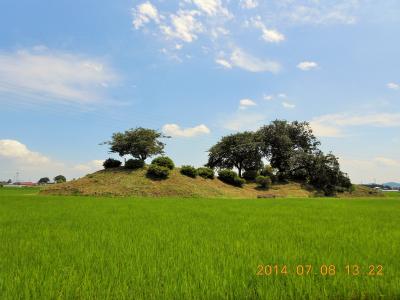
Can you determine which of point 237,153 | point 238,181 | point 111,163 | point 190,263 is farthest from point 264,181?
point 190,263

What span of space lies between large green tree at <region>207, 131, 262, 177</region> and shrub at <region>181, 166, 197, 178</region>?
45.8ft

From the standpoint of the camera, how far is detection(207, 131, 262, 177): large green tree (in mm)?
54156

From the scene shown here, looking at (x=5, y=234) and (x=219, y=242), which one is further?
(x=5, y=234)

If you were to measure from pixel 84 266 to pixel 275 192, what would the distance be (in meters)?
41.7

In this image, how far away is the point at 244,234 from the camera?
927 cm

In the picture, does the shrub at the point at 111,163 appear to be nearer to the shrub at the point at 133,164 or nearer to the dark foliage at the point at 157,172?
the shrub at the point at 133,164

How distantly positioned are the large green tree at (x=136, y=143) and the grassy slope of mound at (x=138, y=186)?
2496 millimetres

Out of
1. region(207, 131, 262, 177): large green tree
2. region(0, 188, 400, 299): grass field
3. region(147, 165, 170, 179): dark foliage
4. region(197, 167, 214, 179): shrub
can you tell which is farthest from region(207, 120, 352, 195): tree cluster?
region(0, 188, 400, 299): grass field

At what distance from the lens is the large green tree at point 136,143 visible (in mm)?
40375

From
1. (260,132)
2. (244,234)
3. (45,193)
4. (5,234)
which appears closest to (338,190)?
(260,132)

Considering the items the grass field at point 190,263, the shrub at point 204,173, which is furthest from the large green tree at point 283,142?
the grass field at point 190,263

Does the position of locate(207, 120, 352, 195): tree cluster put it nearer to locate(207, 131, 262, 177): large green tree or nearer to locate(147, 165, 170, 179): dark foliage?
locate(207, 131, 262, 177): large green tree

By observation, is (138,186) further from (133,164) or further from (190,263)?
(190,263)

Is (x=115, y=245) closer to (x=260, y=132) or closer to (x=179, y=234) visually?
(x=179, y=234)
